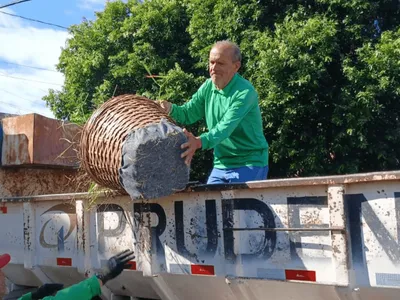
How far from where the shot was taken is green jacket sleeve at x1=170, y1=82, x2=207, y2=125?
4121 millimetres

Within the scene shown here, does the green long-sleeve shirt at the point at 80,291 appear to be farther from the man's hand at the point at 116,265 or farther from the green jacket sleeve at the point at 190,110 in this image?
the green jacket sleeve at the point at 190,110

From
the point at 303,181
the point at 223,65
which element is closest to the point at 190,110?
the point at 223,65

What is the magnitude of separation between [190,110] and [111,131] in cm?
82

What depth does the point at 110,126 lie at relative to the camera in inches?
140

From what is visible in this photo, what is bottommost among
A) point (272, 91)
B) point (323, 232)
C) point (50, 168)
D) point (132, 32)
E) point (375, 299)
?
point (375, 299)

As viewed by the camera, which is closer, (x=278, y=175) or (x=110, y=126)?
(x=110, y=126)

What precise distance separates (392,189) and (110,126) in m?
1.77

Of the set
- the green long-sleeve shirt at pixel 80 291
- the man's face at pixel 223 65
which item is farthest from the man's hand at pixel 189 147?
the green long-sleeve shirt at pixel 80 291

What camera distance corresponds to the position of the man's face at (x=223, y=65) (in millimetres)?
3773

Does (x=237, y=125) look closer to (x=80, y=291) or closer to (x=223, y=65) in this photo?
(x=223, y=65)

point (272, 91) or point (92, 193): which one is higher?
point (272, 91)

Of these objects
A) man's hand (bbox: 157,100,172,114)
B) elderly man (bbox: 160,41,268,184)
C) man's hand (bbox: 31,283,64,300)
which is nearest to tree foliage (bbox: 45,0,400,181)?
man's hand (bbox: 157,100,172,114)

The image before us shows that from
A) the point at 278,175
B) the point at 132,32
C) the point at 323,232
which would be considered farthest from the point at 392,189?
the point at 132,32

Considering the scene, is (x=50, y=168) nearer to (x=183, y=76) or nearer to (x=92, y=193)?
(x=92, y=193)
